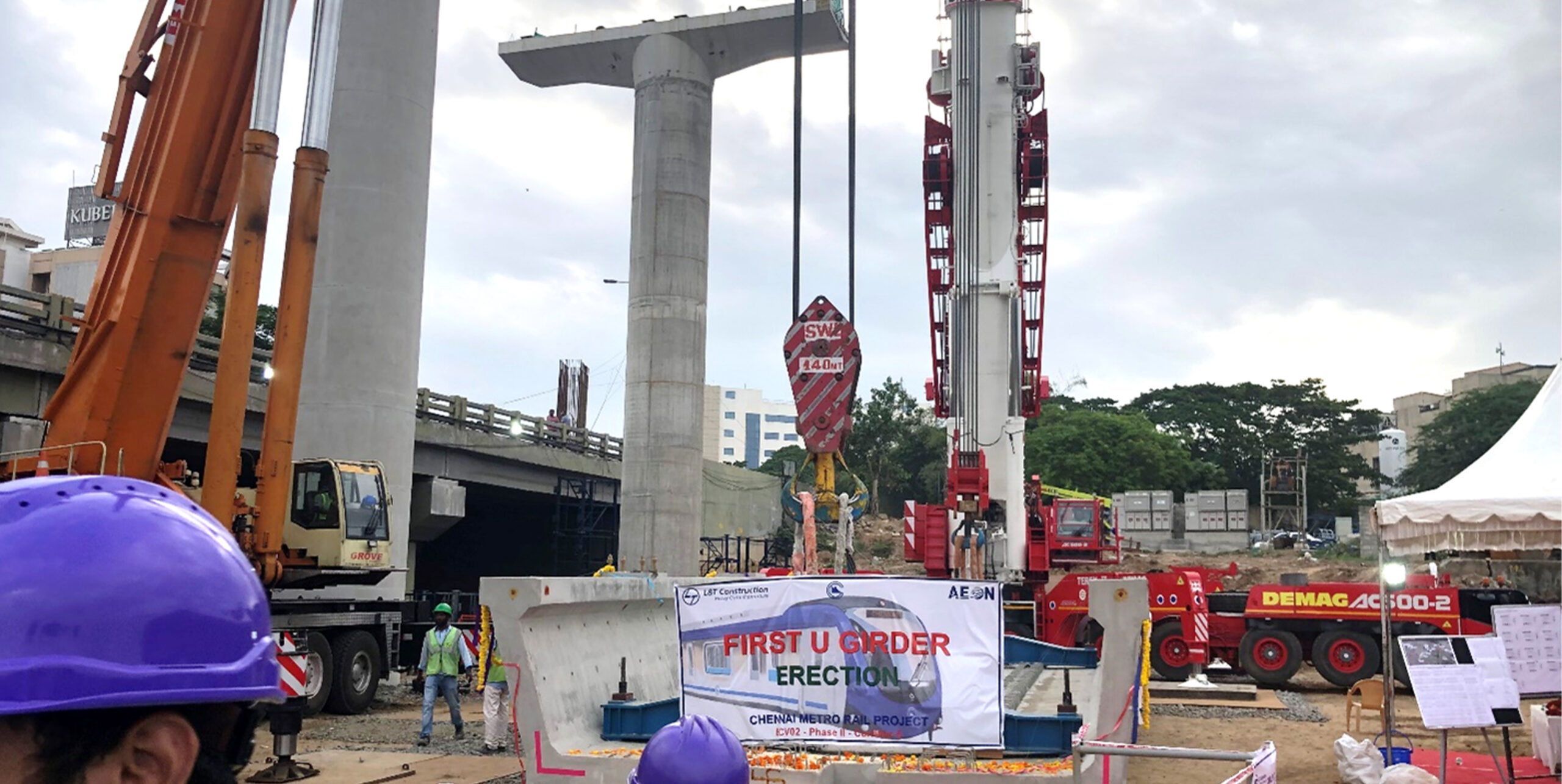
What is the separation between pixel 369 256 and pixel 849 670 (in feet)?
51.6

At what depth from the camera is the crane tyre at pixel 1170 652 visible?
2127cm

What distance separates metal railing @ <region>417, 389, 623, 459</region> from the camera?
104 ft

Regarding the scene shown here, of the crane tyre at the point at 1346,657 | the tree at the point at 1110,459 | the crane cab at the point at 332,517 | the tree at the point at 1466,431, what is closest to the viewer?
the crane cab at the point at 332,517

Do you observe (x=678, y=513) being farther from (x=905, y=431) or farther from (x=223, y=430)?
(x=905, y=431)

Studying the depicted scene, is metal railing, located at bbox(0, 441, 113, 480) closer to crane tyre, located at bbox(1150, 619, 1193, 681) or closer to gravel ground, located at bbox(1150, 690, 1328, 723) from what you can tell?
gravel ground, located at bbox(1150, 690, 1328, 723)

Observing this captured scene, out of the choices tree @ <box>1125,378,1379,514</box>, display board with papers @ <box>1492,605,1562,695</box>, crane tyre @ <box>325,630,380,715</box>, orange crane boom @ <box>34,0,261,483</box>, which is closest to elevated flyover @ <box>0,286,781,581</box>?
orange crane boom @ <box>34,0,261,483</box>

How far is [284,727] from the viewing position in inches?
441

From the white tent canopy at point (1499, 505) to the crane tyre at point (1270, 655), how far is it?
10.2 m

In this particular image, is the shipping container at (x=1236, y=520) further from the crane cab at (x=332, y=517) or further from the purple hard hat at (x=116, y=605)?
the purple hard hat at (x=116, y=605)

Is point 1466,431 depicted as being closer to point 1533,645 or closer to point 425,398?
point 425,398

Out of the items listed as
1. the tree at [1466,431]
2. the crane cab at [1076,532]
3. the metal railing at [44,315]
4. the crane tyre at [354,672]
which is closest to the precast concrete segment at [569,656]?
the crane tyre at [354,672]

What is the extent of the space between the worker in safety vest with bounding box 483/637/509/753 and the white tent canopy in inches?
350

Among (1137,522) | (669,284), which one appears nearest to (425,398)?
(669,284)

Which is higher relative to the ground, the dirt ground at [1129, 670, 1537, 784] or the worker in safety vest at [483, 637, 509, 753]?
the worker in safety vest at [483, 637, 509, 753]
